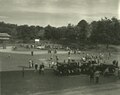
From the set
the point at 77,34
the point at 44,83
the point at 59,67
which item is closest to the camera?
the point at 44,83

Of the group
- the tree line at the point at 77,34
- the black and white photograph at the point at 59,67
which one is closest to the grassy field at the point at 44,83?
the black and white photograph at the point at 59,67

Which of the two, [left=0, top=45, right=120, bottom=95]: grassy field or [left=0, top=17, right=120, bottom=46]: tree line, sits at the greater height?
[left=0, top=17, right=120, bottom=46]: tree line

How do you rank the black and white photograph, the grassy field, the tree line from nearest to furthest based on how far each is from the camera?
the grassy field
the black and white photograph
the tree line

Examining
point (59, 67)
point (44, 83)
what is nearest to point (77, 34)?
point (59, 67)

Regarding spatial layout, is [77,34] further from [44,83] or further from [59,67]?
[44,83]

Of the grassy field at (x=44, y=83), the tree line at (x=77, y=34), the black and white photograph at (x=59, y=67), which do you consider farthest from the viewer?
the tree line at (x=77, y=34)

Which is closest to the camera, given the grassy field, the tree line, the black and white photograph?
the grassy field

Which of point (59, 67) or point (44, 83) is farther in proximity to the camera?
point (59, 67)

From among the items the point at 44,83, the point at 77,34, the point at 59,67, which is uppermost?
the point at 77,34

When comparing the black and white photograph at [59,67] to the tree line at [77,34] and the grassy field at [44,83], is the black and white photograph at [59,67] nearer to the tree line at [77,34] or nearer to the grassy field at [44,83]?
the grassy field at [44,83]

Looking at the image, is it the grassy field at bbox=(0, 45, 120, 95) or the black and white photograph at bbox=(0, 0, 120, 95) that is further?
the black and white photograph at bbox=(0, 0, 120, 95)

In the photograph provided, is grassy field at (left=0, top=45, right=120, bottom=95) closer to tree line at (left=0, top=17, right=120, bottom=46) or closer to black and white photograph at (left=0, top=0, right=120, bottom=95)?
black and white photograph at (left=0, top=0, right=120, bottom=95)

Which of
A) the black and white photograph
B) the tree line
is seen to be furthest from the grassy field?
the tree line
